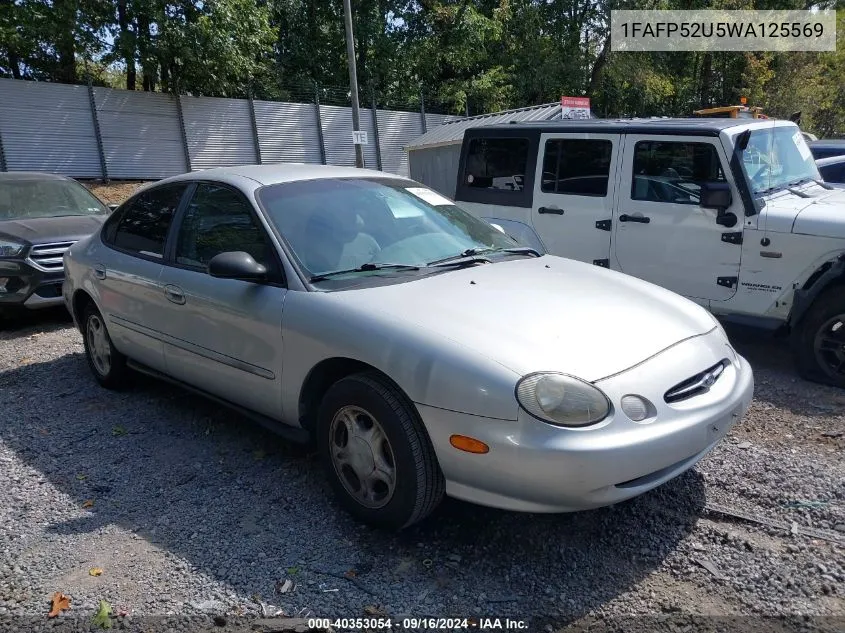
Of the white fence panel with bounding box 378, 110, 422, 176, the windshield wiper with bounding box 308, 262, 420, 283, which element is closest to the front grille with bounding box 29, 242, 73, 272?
the windshield wiper with bounding box 308, 262, 420, 283

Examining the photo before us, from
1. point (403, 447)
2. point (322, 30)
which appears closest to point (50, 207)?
point (403, 447)

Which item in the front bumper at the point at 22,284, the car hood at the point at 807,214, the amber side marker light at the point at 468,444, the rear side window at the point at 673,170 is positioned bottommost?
the front bumper at the point at 22,284

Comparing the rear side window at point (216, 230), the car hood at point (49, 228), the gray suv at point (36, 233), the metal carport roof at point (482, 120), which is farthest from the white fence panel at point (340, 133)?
the rear side window at point (216, 230)

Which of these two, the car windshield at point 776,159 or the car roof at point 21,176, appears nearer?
the car windshield at point 776,159

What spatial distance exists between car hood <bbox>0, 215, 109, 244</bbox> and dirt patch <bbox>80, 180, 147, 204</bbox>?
28.5ft

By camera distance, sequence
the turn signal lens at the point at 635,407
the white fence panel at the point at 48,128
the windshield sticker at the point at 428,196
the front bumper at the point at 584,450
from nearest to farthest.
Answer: the front bumper at the point at 584,450, the turn signal lens at the point at 635,407, the windshield sticker at the point at 428,196, the white fence panel at the point at 48,128

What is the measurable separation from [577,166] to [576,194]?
0.85 feet

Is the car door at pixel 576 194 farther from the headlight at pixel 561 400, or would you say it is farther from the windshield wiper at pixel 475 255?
the headlight at pixel 561 400

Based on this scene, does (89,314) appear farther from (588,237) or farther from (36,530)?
(588,237)

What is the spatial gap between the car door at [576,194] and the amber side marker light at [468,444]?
12.6 ft

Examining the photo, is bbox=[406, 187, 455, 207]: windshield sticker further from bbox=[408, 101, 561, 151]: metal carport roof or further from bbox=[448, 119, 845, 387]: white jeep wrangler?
bbox=[408, 101, 561, 151]: metal carport roof

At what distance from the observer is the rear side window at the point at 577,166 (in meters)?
6.08

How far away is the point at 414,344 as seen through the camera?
112 inches

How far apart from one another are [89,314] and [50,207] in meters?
Answer: 3.81
